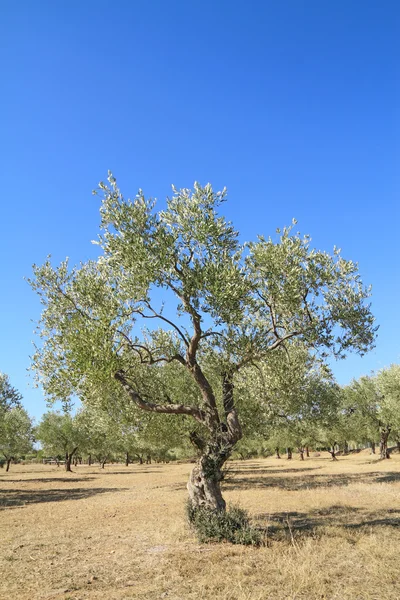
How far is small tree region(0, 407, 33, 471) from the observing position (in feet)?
195

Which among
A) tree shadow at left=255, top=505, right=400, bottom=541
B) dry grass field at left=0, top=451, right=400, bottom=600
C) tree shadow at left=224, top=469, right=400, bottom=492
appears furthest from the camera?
tree shadow at left=224, top=469, right=400, bottom=492

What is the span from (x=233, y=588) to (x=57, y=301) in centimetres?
1339

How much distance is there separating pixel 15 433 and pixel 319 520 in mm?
61724

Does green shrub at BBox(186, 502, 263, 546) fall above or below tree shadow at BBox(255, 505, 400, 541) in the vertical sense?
above

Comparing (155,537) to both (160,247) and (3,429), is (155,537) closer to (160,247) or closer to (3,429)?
(160,247)

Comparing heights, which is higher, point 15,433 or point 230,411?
point 230,411

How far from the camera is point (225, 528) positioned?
15.1 m

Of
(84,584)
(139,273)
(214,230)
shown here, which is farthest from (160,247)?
(84,584)

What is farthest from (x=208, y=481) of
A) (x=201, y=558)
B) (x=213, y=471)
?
(x=201, y=558)

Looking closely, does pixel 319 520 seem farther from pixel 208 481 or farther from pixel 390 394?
pixel 390 394

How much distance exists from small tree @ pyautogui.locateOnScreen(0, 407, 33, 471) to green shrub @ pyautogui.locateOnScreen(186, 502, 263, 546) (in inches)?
1955

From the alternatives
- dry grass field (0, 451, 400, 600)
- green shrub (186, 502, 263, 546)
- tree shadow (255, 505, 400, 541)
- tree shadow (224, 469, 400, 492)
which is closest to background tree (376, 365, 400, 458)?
tree shadow (224, 469, 400, 492)

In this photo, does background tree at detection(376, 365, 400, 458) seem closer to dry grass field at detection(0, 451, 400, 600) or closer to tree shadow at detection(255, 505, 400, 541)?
dry grass field at detection(0, 451, 400, 600)

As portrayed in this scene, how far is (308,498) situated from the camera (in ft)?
90.3
